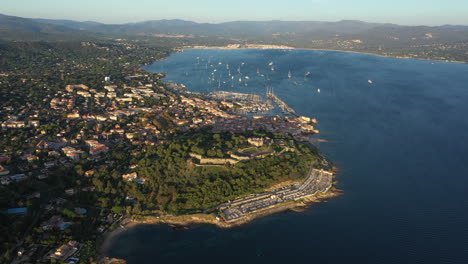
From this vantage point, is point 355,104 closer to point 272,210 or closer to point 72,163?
point 272,210

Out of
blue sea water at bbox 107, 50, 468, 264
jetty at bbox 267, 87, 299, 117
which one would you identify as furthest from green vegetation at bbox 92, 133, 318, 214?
jetty at bbox 267, 87, 299, 117

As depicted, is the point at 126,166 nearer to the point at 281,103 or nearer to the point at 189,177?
the point at 189,177

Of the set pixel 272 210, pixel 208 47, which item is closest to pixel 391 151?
pixel 272 210

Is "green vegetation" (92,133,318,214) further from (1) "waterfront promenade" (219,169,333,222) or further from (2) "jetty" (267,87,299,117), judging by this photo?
(2) "jetty" (267,87,299,117)

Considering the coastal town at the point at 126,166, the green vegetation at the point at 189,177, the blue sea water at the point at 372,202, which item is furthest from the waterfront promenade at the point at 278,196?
the blue sea water at the point at 372,202

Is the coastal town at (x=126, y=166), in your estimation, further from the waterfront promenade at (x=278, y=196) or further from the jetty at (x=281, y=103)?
the jetty at (x=281, y=103)

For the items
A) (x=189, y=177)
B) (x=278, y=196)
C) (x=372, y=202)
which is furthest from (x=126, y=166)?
(x=372, y=202)

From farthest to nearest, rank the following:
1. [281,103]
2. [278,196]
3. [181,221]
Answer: [281,103], [278,196], [181,221]
